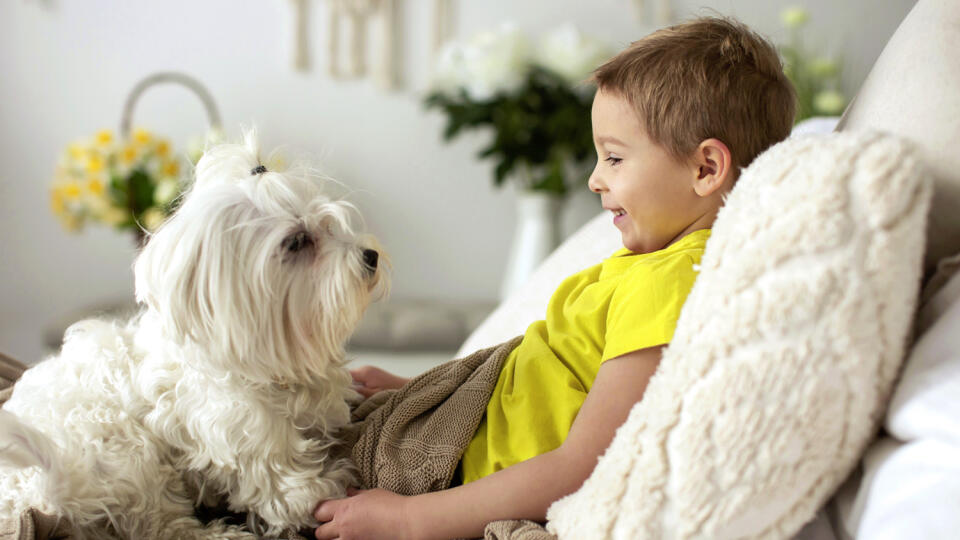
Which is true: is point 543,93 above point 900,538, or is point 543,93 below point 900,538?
above

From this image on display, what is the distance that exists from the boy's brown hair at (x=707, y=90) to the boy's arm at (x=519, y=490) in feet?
1.08

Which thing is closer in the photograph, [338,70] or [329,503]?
[329,503]

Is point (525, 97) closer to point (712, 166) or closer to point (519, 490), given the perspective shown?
point (712, 166)

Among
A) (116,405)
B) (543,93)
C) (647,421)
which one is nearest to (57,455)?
(116,405)

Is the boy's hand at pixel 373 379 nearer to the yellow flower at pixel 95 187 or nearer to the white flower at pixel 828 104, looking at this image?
the yellow flower at pixel 95 187

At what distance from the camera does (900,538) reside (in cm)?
69

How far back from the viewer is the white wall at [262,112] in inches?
137

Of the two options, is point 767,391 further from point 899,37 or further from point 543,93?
point 543,93

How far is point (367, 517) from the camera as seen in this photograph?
0.99m

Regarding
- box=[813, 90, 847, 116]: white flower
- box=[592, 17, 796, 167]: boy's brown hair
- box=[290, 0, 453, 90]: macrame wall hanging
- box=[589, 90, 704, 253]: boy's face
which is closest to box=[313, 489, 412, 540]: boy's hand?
box=[589, 90, 704, 253]: boy's face

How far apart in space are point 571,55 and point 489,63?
34cm

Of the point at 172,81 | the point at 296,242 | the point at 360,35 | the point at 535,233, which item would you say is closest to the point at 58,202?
the point at 172,81

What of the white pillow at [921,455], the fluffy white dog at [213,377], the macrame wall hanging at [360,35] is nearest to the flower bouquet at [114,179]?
the macrame wall hanging at [360,35]

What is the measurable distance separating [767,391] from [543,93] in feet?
9.00
